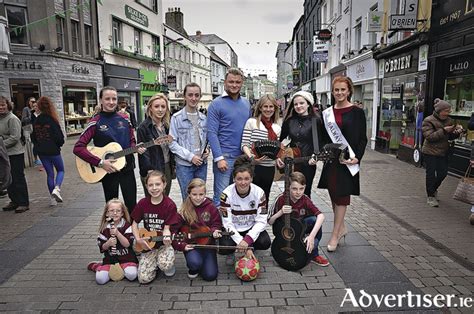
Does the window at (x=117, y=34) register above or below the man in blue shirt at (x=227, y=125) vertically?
above

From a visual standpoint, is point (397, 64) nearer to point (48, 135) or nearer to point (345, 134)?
point (345, 134)

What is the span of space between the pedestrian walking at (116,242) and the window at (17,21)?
14.4 metres

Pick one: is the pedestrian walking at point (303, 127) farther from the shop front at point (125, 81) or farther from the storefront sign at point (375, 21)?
the shop front at point (125, 81)

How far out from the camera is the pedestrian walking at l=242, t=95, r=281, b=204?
3938 mm

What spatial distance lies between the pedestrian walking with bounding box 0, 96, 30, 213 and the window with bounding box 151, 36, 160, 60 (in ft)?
72.4

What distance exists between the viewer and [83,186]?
767 centimetres

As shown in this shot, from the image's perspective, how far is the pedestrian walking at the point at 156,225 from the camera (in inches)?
135

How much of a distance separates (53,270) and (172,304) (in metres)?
1.54

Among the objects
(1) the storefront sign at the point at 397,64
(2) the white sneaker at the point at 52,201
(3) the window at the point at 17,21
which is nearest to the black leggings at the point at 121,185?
(2) the white sneaker at the point at 52,201

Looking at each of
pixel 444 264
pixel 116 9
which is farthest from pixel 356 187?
pixel 116 9

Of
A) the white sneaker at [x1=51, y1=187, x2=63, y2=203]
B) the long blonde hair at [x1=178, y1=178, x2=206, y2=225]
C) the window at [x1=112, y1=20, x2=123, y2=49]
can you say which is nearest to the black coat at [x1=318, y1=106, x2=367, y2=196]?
the long blonde hair at [x1=178, y1=178, x2=206, y2=225]

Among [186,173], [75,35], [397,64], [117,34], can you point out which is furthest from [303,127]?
[117,34]

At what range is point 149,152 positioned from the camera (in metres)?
4.18

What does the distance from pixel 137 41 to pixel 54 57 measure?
938cm
